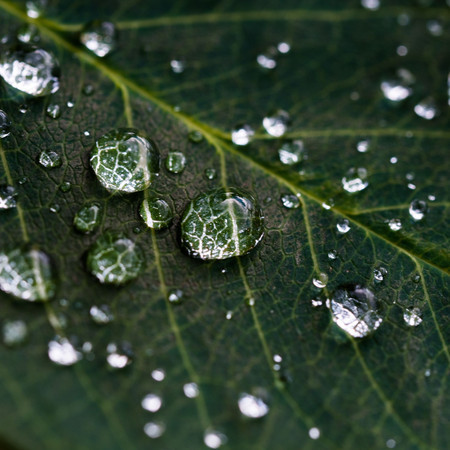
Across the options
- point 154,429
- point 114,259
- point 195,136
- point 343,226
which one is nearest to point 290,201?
point 343,226

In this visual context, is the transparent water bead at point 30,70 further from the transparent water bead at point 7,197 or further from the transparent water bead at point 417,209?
the transparent water bead at point 417,209

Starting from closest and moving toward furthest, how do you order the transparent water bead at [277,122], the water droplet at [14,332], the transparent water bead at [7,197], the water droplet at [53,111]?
1. the water droplet at [14,332]
2. the transparent water bead at [7,197]
3. the water droplet at [53,111]
4. the transparent water bead at [277,122]

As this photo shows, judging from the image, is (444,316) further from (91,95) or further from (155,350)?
(91,95)

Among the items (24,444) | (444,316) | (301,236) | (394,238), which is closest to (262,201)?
(301,236)

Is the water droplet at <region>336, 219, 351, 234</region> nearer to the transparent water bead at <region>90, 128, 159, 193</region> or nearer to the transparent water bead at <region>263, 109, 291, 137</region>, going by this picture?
the transparent water bead at <region>263, 109, 291, 137</region>

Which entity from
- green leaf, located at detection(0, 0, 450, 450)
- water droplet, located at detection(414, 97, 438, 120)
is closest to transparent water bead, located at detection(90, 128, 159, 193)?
green leaf, located at detection(0, 0, 450, 450)

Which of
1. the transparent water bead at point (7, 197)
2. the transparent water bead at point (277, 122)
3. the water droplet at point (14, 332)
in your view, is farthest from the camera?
the transparent water bead at point (277, 122)

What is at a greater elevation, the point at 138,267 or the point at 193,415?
the point at 138,267

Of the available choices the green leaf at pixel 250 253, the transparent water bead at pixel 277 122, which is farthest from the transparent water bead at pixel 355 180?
the transparent water bead at pixel 277 122
